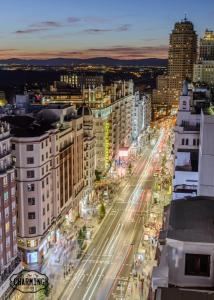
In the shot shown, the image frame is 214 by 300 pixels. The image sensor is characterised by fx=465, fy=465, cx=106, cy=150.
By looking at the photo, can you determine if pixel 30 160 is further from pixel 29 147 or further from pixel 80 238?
pixel 80 238

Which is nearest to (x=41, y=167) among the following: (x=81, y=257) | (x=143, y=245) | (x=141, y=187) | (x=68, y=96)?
(x=81, y=257)

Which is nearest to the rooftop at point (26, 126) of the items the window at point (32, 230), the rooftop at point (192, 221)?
the window at point (32, 230)

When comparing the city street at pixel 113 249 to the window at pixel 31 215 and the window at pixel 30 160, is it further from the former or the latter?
the window at pixel 30 160

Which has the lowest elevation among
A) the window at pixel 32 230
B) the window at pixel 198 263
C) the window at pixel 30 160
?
the window at pixel 32 230

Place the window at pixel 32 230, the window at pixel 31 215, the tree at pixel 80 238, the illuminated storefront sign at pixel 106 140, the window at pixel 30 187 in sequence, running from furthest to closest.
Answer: the illuminated storefront sign at pixel 106 140
the tree at pixel 80 238
the window at pixel 32 230
the window at pixel 31 215
the window at pixel 30 187
